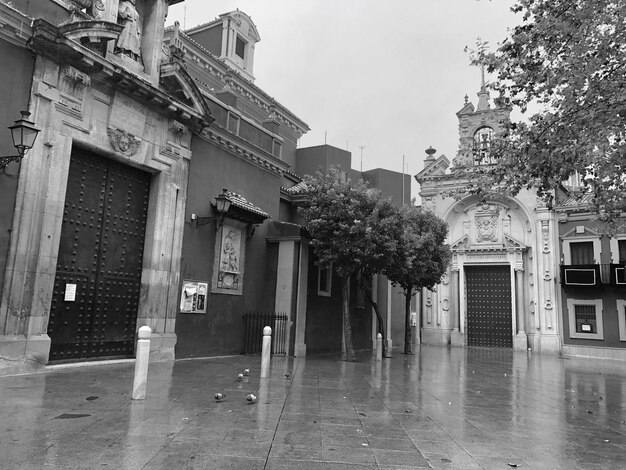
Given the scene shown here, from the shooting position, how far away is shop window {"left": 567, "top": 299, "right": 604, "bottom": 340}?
24.8 meters

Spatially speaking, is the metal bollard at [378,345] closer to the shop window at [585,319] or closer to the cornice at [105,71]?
the cornice at [105,71]

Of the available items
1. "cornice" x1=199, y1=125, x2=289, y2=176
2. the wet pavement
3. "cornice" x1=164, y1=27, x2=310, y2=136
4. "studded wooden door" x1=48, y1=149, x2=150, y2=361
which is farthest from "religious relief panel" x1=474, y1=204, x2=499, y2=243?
"studded wooden door" x1=48, y1=149, x2=150, y2=361

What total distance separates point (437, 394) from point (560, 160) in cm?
495

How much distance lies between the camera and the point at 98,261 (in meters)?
10.2

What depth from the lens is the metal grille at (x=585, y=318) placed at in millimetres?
25031

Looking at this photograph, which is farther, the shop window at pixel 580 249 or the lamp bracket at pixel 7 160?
the shop window at pixel 580 249

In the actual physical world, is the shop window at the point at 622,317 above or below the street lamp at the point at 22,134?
below

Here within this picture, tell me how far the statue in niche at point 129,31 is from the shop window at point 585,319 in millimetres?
24882

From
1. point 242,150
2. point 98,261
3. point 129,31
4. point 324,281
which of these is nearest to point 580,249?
point 324,281

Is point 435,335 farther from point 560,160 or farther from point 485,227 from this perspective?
point 560,160

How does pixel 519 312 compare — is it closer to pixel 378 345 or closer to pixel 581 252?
pixel 581 252

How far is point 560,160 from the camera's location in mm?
8766

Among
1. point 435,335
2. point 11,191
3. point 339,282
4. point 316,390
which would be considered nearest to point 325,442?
point 316,390

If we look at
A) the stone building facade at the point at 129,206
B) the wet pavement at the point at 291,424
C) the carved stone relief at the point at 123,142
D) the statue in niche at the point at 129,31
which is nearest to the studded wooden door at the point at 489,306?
the stone building facade at the point at 129,206
